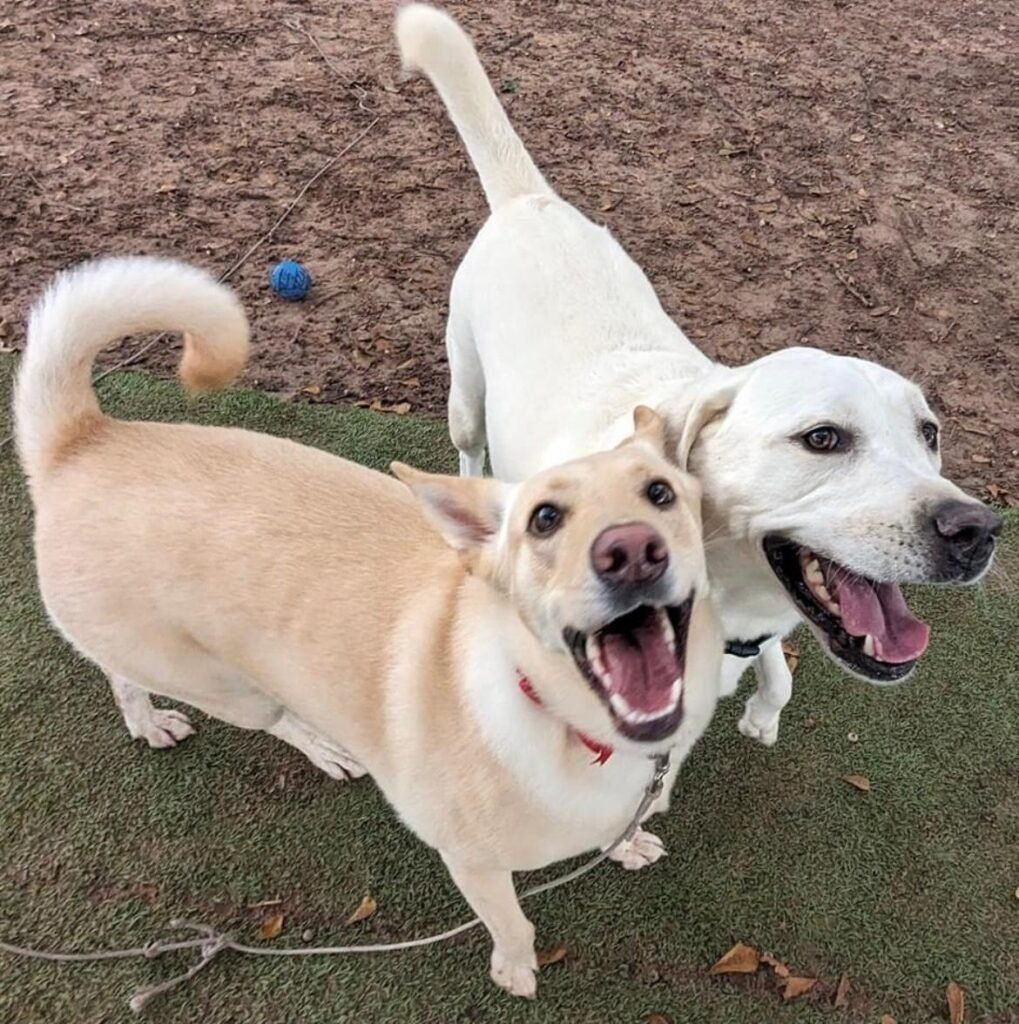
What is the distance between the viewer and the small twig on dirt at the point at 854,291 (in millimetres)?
4672

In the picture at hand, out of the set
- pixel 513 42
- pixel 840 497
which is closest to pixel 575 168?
pixel 513 42

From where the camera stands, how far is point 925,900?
9.00 ft

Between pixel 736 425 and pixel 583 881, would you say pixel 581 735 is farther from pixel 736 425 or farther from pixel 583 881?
pixel 583 881

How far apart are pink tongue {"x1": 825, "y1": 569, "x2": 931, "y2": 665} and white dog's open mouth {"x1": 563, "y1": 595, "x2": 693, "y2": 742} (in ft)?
1.70

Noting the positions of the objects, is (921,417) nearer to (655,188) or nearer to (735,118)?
(655,188)

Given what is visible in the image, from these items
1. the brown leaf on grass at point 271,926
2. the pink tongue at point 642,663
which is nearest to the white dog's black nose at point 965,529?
the pink tongue at point 642,663


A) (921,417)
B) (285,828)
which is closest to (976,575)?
(921,417)

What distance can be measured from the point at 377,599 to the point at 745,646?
994mm

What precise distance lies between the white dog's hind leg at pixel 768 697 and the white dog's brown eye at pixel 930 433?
2.38 ft

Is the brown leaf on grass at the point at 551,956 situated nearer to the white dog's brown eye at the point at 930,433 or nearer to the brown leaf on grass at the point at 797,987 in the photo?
the brown leaf on grass at the point at 797,987

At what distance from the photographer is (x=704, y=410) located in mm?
2154

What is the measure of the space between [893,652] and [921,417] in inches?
23.1

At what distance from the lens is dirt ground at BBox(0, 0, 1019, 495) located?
14.6ft

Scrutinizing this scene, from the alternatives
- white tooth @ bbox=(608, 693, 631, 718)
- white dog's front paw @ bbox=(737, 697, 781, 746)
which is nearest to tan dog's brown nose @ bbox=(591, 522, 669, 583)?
white tooth @ bbox=(608, 693, 631, 718)
